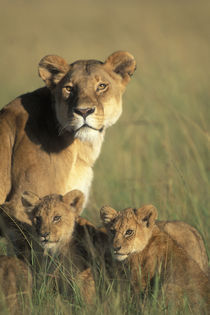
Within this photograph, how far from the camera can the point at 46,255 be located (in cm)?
528

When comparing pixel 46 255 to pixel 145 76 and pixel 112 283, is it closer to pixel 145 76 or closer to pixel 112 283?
pixel 112 283

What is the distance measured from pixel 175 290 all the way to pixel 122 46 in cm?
1229

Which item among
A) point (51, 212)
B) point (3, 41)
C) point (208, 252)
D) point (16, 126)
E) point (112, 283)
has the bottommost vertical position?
point (208, 252)

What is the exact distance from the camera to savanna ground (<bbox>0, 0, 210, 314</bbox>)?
734 cm

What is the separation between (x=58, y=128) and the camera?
5945mm

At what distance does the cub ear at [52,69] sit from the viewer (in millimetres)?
6078

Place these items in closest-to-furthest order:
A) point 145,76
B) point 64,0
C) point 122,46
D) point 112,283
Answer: point 112,283 < point 145,76 < point 122,46 < point 64,0

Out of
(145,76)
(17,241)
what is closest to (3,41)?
(17,241)

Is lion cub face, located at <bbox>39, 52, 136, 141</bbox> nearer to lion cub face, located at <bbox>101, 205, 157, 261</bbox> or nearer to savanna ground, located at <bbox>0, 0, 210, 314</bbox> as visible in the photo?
lion cub face, located at <bbox>101, 205, 157, 261</bbox>

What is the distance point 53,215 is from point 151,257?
0.86 metres

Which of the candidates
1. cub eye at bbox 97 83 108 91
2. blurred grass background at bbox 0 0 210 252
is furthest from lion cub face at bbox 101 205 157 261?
cub eye at bbox 97 83 108 91

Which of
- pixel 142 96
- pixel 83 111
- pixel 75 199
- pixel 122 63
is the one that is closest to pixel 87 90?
pixel 83 111

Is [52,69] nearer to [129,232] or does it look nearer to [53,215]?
[53,215]

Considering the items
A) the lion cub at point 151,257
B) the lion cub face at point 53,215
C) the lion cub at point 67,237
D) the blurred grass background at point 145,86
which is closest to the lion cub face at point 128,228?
the lion cub at point 151,257
